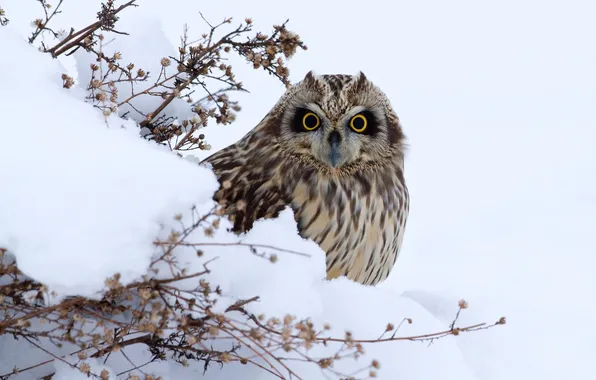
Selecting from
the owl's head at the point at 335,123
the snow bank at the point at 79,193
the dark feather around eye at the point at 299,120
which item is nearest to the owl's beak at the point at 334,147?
the owl's head at the point at 335,123

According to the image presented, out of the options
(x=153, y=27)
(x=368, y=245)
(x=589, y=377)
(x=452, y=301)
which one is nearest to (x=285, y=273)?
(x=368, y=245)

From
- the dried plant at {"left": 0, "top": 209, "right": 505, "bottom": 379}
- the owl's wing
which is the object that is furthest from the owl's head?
the dried plant at {"left": 0, "top": 209, "right": 505, "bottom": 379}

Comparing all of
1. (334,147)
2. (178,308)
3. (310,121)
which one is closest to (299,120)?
(310,121)

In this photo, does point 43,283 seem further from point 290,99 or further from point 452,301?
point 452,301

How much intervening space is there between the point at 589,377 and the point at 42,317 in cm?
238

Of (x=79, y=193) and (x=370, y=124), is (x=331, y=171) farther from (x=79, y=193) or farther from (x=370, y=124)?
(x=79, y=193)

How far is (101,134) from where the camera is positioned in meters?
1.93

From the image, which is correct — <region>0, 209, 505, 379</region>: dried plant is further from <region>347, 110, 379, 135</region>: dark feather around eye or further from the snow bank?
<region>347, 110, 379, 135</region>: dark feather around eye

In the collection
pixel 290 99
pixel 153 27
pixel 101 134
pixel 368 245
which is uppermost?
pixel 153 27

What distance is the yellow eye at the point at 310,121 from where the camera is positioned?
2469 millimetres

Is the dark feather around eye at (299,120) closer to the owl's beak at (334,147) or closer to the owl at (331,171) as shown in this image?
the owl at (331,171)

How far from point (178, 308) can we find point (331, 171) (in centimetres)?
82

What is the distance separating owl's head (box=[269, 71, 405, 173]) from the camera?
2.44 m

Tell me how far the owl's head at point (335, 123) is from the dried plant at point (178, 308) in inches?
4.7
